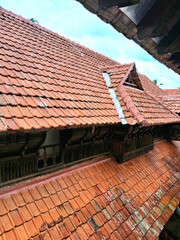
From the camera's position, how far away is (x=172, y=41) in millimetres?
1946

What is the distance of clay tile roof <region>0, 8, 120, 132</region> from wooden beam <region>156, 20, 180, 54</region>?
1.46 metres

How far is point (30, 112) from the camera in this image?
2.32m

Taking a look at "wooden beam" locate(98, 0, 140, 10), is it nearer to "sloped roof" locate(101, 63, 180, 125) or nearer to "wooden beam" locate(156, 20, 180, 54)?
"wooden beam" locate(156, 20, 180, 54)

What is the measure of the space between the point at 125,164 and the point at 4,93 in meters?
3.31

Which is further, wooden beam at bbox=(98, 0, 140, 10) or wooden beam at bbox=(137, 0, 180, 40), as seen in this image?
wooden beam at bbox=(137, 0, 180, 40)

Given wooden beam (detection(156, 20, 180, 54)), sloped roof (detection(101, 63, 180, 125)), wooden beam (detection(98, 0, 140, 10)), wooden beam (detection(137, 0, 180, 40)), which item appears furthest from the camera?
sloped roof (detection(101, 63, 180, 125))

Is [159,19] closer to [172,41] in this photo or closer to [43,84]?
[172,41]

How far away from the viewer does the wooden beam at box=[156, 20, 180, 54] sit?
6.31 feet

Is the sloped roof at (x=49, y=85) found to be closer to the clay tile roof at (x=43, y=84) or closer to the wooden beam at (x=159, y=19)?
the clay tile roof at (x=43, y=84)

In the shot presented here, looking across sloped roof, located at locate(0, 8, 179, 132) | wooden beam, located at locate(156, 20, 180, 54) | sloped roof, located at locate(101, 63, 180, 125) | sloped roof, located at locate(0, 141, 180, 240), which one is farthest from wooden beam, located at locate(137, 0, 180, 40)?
sloped roof, located at locate(0, 141, 180, 240)

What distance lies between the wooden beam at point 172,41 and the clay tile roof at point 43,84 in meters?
1.46

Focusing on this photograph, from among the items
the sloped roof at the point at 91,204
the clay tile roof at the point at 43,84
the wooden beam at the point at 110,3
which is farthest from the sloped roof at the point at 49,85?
the wooden beam at the point at 110,3

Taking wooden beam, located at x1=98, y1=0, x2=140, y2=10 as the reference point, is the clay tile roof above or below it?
below

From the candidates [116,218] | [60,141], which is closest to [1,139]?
[60,141]
